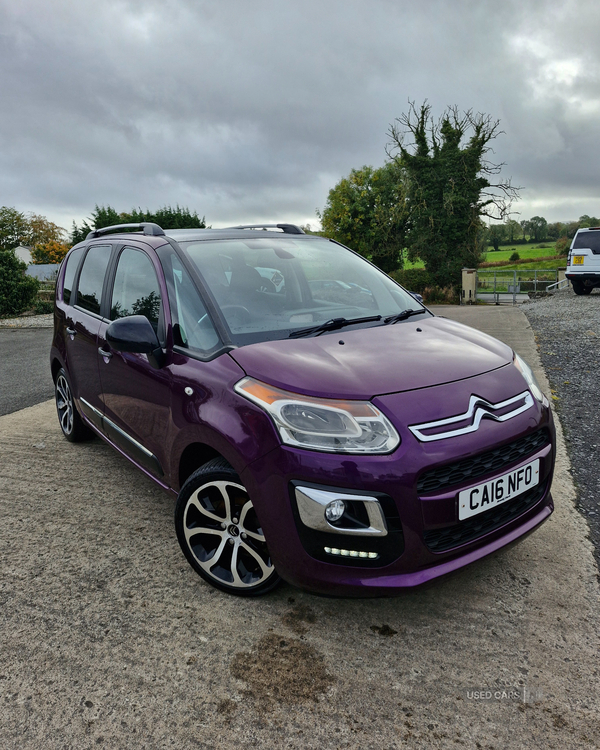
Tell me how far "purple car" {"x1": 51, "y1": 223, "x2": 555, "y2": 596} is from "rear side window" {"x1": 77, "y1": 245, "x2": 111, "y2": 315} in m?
0.50

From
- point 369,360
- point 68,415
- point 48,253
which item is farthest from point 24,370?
point 48,253

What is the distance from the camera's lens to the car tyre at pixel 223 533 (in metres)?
2.48

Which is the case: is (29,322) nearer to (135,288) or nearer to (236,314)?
(135,288)

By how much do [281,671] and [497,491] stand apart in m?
1.12

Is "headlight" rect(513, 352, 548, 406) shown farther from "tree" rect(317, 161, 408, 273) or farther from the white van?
"tree" rect(317, 161, 408, 273)

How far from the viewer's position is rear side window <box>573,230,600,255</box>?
51.4 feet

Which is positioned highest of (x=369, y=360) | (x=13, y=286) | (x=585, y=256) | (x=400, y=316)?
(x=13, y=286)

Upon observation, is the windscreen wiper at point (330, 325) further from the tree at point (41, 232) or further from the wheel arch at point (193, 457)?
the tree at point (41, 232)

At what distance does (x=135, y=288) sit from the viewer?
135 inches

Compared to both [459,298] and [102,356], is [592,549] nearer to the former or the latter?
[102,356]

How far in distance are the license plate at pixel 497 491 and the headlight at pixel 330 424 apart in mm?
383

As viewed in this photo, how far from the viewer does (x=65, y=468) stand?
4301mm

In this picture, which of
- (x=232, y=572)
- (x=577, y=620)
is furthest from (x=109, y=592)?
(x=577, y=620)

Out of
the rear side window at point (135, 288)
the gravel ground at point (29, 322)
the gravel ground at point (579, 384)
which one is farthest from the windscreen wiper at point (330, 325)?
the gravel ground at point (29, 322)
